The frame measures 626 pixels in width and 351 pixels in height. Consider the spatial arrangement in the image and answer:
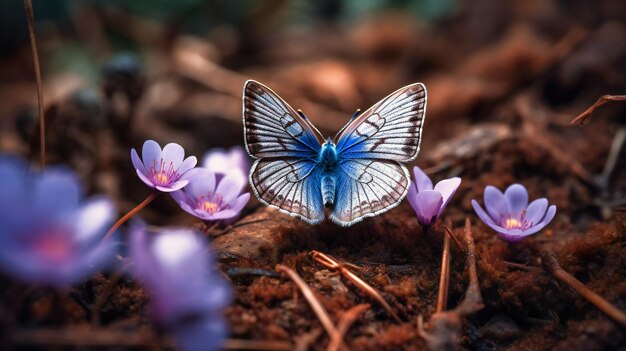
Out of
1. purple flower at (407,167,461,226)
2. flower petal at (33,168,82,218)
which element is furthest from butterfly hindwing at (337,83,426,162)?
flower petal at (33,168,82,218)

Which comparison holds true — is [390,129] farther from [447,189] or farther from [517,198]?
[517,198]

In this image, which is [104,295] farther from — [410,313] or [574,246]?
[574,246]

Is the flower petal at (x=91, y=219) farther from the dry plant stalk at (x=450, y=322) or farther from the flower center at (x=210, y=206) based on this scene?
the dry plant stalk at (x=450, y=322)

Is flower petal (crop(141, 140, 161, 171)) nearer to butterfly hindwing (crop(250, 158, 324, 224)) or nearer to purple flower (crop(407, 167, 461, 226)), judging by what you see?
butterfly hindwing (crop(250, 158, 324, 224))

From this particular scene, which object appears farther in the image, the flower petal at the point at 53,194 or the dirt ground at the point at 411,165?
the dirt ground at the point at 411,165

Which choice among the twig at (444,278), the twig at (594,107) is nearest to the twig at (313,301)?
the twig at (444,278)
